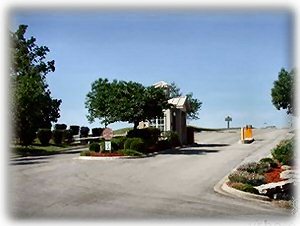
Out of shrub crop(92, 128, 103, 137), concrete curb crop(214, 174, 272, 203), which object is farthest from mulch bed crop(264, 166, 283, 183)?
shrub crop(92, 128, 103, 137)

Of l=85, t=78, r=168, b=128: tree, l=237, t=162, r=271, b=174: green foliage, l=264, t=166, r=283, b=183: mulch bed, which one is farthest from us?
l=85, t=78, r=168, b=128: tree

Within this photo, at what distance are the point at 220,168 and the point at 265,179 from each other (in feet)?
12.7

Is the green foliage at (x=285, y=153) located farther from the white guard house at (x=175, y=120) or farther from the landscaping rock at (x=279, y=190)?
the white guard house at (x=175, y=120)

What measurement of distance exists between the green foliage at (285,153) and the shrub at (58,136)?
16.8 m

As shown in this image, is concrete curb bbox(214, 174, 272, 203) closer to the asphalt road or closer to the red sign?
the asphalt road

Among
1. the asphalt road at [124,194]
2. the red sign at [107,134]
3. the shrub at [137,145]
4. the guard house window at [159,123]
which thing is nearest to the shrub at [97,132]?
the guard house window at [159,123]

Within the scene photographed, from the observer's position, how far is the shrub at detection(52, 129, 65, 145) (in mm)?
32156

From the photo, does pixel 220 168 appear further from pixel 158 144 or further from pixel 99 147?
pixel 158 144

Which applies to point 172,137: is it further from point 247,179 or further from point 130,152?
point 247,179

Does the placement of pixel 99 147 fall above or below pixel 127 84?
below

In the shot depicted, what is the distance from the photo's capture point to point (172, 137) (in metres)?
31.4

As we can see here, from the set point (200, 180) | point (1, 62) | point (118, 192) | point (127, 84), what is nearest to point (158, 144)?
point (127, 84)

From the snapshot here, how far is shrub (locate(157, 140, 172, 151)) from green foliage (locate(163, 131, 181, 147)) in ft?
1.85

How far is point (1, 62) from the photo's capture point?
7965 millimetres
